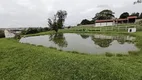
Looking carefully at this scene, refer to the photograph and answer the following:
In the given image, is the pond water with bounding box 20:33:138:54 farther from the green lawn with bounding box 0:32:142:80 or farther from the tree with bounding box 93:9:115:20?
the tree with bounding box 93:9:115:20

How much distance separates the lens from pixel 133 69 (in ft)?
19.5

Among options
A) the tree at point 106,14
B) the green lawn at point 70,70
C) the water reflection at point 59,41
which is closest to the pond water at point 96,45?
the water reflection at point 59,41

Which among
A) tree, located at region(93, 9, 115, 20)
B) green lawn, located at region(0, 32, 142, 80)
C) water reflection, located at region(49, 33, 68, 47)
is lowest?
green lawn, located at region(0, 32, 142, 80)

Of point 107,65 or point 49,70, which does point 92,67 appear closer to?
point 107,65

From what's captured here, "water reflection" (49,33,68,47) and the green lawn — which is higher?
"water reflection" (49,33,68,47)

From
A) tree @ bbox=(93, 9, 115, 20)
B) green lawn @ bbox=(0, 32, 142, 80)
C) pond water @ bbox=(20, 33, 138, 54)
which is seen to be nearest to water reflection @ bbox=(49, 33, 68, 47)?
pond water @ bbox=(20, 33, 138, 54)

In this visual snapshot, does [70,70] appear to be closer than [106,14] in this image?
Result: Yes

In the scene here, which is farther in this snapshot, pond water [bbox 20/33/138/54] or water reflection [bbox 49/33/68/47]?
water reflection [bbox 49/33/68/47]

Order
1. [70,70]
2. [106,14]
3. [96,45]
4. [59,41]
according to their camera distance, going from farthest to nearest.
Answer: [106,14]
[59,41]
[96,45]
[70,70]

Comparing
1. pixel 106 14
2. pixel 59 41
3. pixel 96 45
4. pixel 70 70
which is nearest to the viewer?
pixel 70 70

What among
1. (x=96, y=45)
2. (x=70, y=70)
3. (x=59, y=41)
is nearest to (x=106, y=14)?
(x=59, y=41)

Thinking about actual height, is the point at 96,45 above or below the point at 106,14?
below

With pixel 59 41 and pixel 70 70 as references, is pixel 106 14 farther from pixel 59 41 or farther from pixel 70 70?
pixel 70 70

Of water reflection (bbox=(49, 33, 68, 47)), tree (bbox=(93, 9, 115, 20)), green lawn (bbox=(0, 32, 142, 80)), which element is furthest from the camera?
tree (bbox=(93, 9, 115, 20))
